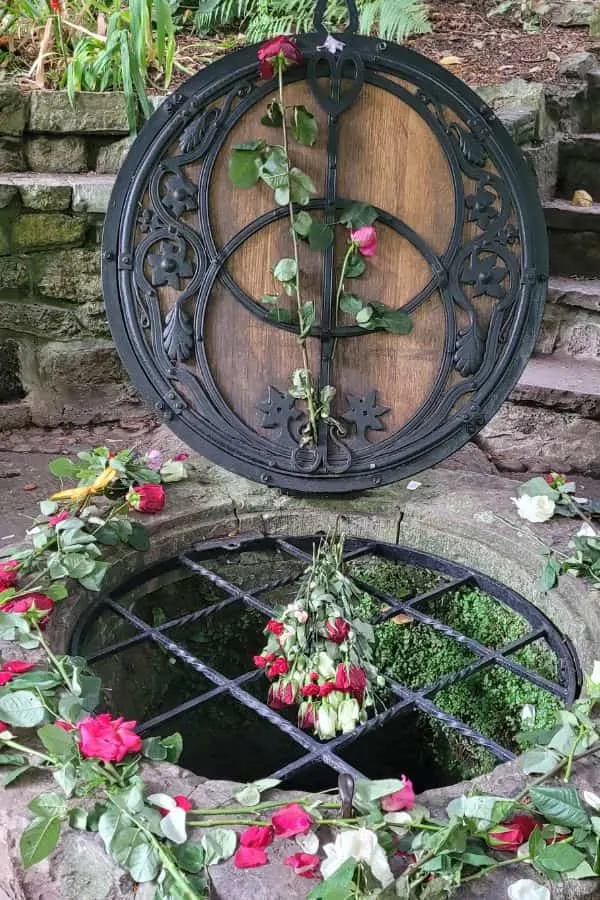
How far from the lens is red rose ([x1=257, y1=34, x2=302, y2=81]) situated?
1738mm

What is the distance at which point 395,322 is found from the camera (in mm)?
1893

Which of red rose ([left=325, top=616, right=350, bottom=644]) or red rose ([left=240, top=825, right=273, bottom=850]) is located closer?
red rose ([left=240, top=825, right=273, bottom=850])

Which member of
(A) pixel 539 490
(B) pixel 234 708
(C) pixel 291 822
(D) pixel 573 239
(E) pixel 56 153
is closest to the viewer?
(C) pixel 291 822

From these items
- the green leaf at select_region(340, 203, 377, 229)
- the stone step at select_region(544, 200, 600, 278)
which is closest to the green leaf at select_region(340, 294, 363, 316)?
the green leaf at select_region(340, 203, 377, 229)

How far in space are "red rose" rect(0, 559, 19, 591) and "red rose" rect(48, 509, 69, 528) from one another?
Result: 12 centimetres

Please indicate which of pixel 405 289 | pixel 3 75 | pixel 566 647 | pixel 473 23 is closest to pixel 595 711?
pixel 566 647

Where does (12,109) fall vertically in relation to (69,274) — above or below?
above

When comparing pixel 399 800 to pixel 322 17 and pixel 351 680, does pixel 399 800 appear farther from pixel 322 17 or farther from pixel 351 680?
pixel 322 17

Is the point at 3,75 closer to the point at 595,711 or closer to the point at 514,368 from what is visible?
the point at 514,368

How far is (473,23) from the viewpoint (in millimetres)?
4078

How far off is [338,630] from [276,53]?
1097 millimetres

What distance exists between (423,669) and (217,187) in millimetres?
1313

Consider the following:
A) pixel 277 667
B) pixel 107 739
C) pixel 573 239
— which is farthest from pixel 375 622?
pixel 573 239

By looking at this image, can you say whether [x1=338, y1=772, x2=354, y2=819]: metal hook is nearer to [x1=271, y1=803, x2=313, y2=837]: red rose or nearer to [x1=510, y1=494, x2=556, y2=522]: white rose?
[x1=271, y1=803, x2=313, y2=837]: red rose
